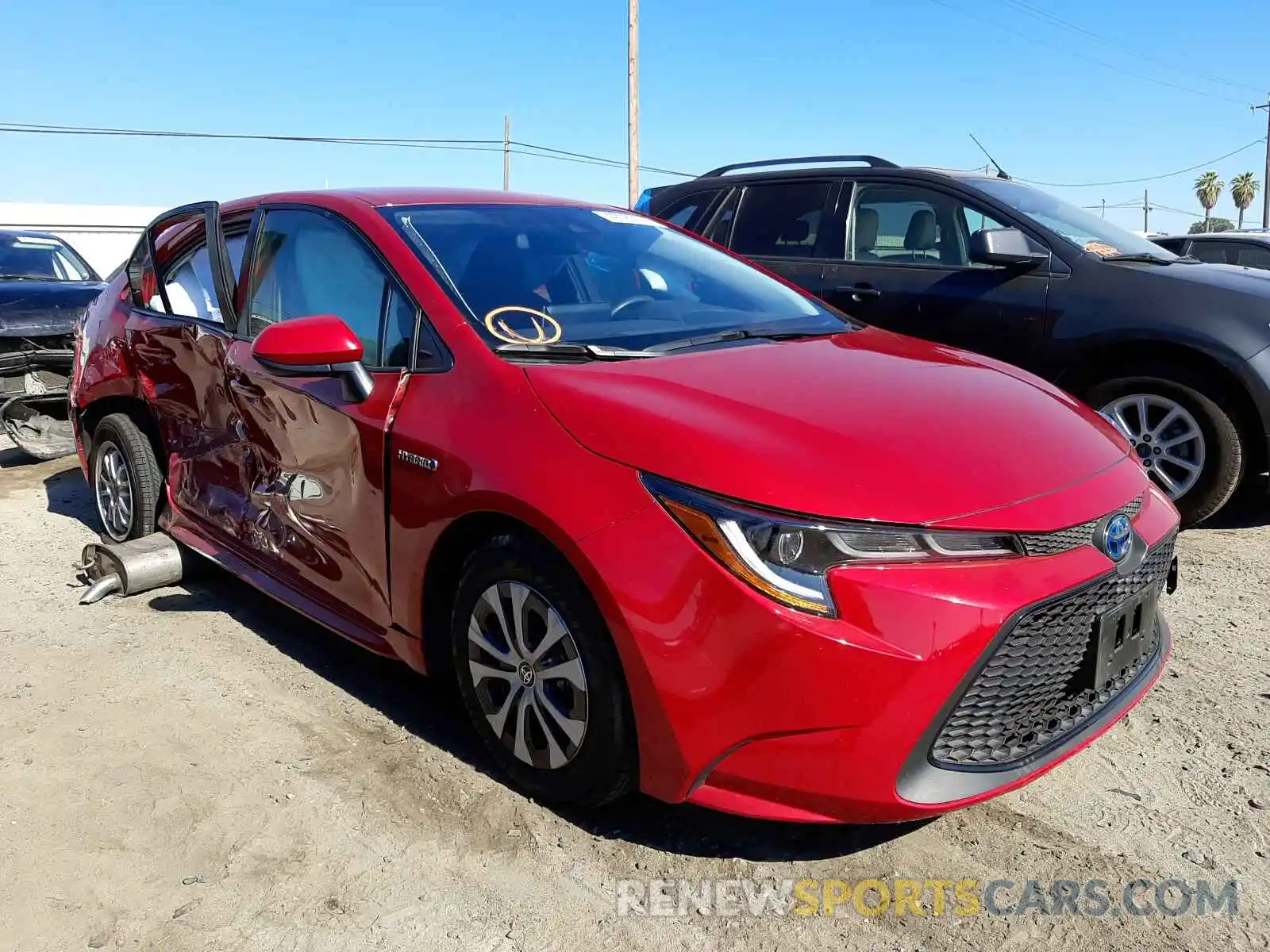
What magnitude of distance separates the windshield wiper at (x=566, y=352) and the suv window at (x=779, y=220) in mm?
3684

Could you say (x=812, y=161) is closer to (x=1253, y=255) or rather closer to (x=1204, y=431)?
(x=1204, y=431)

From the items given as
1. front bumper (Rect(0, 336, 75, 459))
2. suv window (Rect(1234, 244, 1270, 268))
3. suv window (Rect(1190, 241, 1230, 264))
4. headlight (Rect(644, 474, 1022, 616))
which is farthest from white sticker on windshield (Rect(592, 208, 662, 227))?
suv window (Rect(1190, 241, 1230, 264))

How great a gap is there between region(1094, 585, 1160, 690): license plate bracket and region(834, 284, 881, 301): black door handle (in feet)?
10.5

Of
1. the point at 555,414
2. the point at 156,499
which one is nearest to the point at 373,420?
the point at 555,414

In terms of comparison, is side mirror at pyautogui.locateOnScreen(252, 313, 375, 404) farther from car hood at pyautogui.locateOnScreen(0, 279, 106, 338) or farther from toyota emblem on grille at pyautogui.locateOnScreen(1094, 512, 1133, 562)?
car hood at pyautogui.locateOnScreen(0, 279, 106, 338)

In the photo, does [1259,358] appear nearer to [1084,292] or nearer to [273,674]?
[1084,292]

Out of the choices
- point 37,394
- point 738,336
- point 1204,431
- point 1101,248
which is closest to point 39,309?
point 37,394

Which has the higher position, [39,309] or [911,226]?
[911,226]

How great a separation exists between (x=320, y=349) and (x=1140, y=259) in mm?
4449

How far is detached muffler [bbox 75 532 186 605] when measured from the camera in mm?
4203

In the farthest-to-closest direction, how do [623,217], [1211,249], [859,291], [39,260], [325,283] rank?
[1211,249] < [39,260] < [859,291] < [623,217] < [325,283]

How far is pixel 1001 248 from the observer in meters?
5.10

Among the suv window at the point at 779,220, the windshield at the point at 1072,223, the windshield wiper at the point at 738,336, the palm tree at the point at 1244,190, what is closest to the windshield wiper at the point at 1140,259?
the windshield at the point at 1072,223

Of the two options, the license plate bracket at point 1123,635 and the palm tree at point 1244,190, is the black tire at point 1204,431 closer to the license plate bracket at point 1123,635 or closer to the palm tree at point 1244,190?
the license plate bracket at point 1123,635
